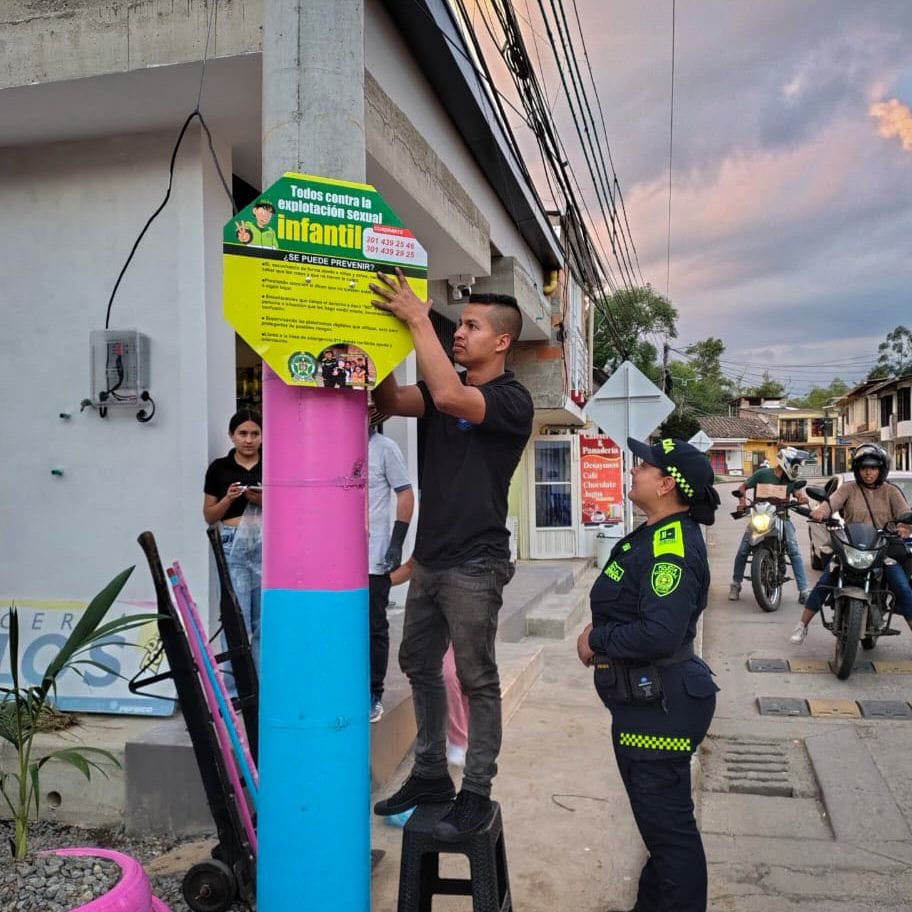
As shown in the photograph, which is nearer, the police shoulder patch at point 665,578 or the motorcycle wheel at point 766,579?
the police shoulder patch at point 665,578

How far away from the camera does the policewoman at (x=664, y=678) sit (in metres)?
2.58

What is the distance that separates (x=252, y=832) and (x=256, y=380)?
180 inches

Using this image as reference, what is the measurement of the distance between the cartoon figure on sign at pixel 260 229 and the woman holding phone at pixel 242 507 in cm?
247

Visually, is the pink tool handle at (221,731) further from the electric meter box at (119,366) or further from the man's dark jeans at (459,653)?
the electric meter box at (119,366)

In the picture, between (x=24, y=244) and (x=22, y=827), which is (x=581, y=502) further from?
(x=22, y=827)

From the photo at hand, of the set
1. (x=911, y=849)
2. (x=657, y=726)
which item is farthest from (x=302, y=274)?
(x=911, y=849)

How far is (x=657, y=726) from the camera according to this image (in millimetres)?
2605

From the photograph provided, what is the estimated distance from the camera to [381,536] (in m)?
4.45

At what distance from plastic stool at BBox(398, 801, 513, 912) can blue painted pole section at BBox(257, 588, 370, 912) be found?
35 cm

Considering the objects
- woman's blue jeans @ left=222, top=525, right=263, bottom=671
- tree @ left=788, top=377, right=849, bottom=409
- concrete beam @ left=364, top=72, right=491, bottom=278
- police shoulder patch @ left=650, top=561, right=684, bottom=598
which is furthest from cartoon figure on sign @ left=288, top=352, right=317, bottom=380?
tree @ left=788, top=377, right=849, bottom=409

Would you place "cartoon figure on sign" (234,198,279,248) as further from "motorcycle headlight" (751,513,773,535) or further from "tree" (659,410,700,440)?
"tree" (659,410,700,440)

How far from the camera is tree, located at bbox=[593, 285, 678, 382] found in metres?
39.2

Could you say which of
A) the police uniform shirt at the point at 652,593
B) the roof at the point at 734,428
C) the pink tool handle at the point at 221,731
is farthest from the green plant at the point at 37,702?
the roof at the point at 734,428

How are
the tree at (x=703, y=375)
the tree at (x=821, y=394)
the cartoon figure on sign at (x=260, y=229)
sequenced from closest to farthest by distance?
the cartoon figure on sign at (x=260, y=229)
the tree at (x=703, y=375)
the tree at (x=821, y=394)
